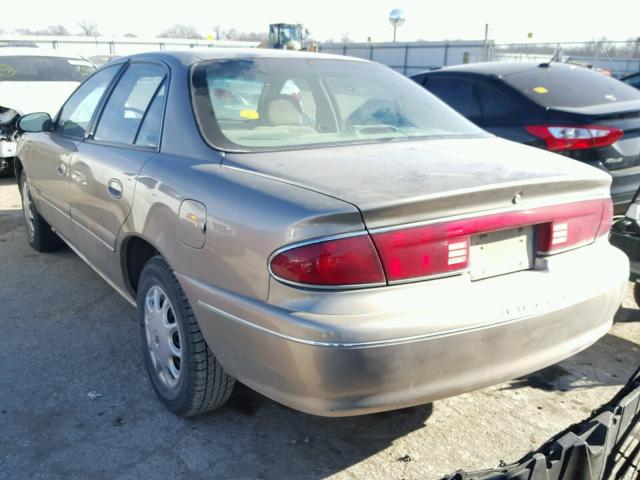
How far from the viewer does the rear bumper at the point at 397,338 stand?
2037 mm

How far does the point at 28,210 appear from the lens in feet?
17.5

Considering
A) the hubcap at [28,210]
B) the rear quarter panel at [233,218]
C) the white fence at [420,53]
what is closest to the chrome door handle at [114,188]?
the rear quarter panel at [233,218]

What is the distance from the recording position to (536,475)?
1737 mm

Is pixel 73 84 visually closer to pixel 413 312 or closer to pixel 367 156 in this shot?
pixel 367 156

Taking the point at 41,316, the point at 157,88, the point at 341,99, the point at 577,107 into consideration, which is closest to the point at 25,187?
the point at 41,316

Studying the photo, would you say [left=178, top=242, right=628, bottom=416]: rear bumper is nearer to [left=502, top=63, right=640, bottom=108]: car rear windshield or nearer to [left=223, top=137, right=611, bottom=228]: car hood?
[left=223, top=137, right=611, bottom=228]: car hood

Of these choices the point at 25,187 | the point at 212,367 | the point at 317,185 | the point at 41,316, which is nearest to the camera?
the point at 317,185

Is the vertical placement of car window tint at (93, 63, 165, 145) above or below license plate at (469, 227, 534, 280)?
above

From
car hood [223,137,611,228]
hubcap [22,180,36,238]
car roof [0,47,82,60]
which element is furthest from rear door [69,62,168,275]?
car roof [0,47,82,60]

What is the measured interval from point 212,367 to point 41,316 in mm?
1977

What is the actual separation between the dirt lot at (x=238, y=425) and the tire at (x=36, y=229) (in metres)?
1.60

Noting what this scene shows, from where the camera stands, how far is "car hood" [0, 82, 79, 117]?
8312 millimetres

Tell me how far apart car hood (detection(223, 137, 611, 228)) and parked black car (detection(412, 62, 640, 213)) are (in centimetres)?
219

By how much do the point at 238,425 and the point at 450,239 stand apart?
1.38 metres
